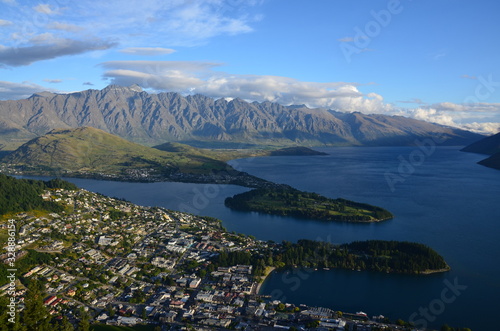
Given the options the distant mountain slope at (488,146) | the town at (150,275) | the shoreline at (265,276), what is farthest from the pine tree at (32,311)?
the distant mountain slope at (488,146)

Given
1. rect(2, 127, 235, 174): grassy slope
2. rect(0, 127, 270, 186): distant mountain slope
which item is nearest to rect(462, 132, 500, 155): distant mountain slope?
rect(0, 127, 270, 186): distant mountain slope

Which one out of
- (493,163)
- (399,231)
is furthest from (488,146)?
(399,231)

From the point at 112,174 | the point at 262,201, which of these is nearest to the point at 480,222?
the point at 262,201

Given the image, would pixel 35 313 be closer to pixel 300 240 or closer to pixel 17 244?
pixel 17 244

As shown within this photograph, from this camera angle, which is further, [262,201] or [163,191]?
[163,191]

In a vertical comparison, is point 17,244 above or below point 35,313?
below
